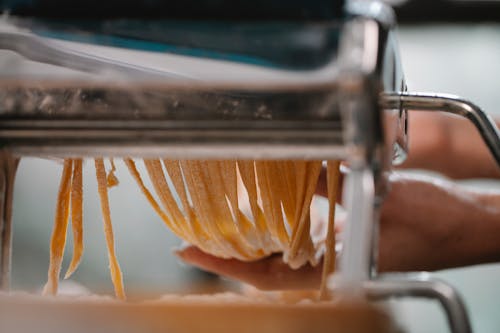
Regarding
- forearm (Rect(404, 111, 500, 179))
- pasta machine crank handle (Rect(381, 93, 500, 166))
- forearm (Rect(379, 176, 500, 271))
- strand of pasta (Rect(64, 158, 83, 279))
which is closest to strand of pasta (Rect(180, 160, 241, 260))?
strand of pasta (Rect(64, 158, 83, 279))

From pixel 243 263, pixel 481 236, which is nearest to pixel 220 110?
pixel 243 263

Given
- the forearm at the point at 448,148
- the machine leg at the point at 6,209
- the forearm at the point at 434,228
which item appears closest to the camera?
the machine leg at the point at 6,209

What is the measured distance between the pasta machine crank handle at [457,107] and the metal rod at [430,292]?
0.69 feet

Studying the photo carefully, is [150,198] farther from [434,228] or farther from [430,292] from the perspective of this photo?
[434,228]

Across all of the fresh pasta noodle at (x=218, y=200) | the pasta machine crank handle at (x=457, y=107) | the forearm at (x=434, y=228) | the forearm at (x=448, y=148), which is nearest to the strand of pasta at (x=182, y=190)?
the fresh pasta noodle at (x=218, y=200)

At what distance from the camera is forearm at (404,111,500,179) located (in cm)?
172

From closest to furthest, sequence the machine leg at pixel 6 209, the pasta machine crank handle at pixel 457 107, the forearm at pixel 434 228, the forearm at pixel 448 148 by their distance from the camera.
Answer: the machine leg at pixel 6 209 → the pasta machine crank handle at pixel 457 107 → the forearm at pixel 434 228 → the forearm at pixel 448 148

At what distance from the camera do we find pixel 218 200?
0.77 m

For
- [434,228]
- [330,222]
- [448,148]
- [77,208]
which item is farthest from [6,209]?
[448,148]

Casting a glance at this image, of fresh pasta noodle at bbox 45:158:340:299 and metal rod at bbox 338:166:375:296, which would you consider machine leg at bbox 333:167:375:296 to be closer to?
metal rod at bbox 338:166:375:296

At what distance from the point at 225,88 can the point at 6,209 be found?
0.24 metres

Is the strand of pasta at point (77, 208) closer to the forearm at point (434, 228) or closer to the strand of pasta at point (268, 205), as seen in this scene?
the strand of pasta at point (268, 205)

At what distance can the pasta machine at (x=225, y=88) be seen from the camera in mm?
501

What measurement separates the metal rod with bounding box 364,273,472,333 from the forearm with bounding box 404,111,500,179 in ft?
3.96
